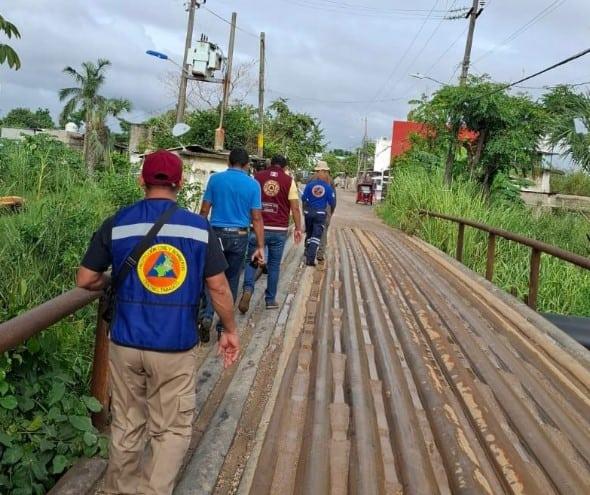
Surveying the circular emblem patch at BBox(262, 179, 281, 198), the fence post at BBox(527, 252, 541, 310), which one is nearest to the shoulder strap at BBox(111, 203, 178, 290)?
the circular emblem patch at BBox(262, 179, 281, 198)

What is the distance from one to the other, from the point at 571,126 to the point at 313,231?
10115 mm

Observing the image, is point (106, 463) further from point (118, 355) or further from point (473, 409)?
point (473, 409)

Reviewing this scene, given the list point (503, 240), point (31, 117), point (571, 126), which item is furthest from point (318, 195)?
point (31, 117)

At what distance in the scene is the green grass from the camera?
8.88 metres

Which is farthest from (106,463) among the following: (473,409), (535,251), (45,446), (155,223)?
(535,251)

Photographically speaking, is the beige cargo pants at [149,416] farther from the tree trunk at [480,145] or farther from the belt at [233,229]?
the tree trunk at [480,145]

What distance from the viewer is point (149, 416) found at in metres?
2.53

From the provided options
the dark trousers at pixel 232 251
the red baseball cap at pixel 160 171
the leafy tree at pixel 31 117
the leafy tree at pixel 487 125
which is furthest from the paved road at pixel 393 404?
the leafy tree at pixel 31 117

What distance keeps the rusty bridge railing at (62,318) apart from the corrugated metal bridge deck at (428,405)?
0.86 m

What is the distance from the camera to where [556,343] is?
507cm

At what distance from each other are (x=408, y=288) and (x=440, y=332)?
2019 mm

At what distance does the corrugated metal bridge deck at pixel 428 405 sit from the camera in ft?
9.64

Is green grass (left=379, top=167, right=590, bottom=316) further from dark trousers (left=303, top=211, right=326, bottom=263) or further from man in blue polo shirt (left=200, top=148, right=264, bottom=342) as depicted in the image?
man in blue polo shirt (left=200, top=148, right=264, bottom=342)

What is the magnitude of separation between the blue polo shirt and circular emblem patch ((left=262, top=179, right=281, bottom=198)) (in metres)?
1.03
